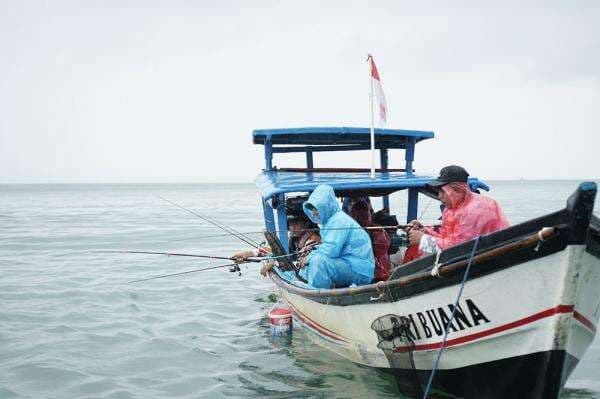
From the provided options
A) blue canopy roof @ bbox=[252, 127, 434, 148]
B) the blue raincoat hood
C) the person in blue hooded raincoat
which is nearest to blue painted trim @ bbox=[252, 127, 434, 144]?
blue canopy roof @ bbox=[252, 127, 434, 148]

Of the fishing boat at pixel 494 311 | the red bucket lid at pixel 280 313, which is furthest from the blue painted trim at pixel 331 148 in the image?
the fishing boat at pixel 494 311

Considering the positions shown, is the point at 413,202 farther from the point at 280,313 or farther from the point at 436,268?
the point at 436,268

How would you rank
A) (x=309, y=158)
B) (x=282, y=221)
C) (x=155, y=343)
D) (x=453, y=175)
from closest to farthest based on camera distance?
(x=453, y=175)
(x=282, y=221)
(x=155, y=343)
(x=309, y=158)

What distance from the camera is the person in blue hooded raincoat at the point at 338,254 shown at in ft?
18.6

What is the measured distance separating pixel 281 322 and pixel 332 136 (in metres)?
3.02

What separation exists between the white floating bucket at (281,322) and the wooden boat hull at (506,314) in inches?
125

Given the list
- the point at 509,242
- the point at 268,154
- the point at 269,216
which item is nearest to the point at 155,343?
the point at 269,216

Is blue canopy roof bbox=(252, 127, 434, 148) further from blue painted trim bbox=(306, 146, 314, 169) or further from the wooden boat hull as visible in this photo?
the wooden boat hull

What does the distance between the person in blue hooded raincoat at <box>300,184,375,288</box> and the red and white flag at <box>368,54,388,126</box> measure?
259 cm

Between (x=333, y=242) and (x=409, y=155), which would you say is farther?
(x=409, y=155)

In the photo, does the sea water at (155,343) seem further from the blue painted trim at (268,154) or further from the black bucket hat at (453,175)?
the black bucket hat at (453,175)

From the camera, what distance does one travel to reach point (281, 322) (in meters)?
7.89

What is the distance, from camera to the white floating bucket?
7.90 metres

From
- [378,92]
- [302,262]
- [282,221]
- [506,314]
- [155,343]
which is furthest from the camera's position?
[155,343]
